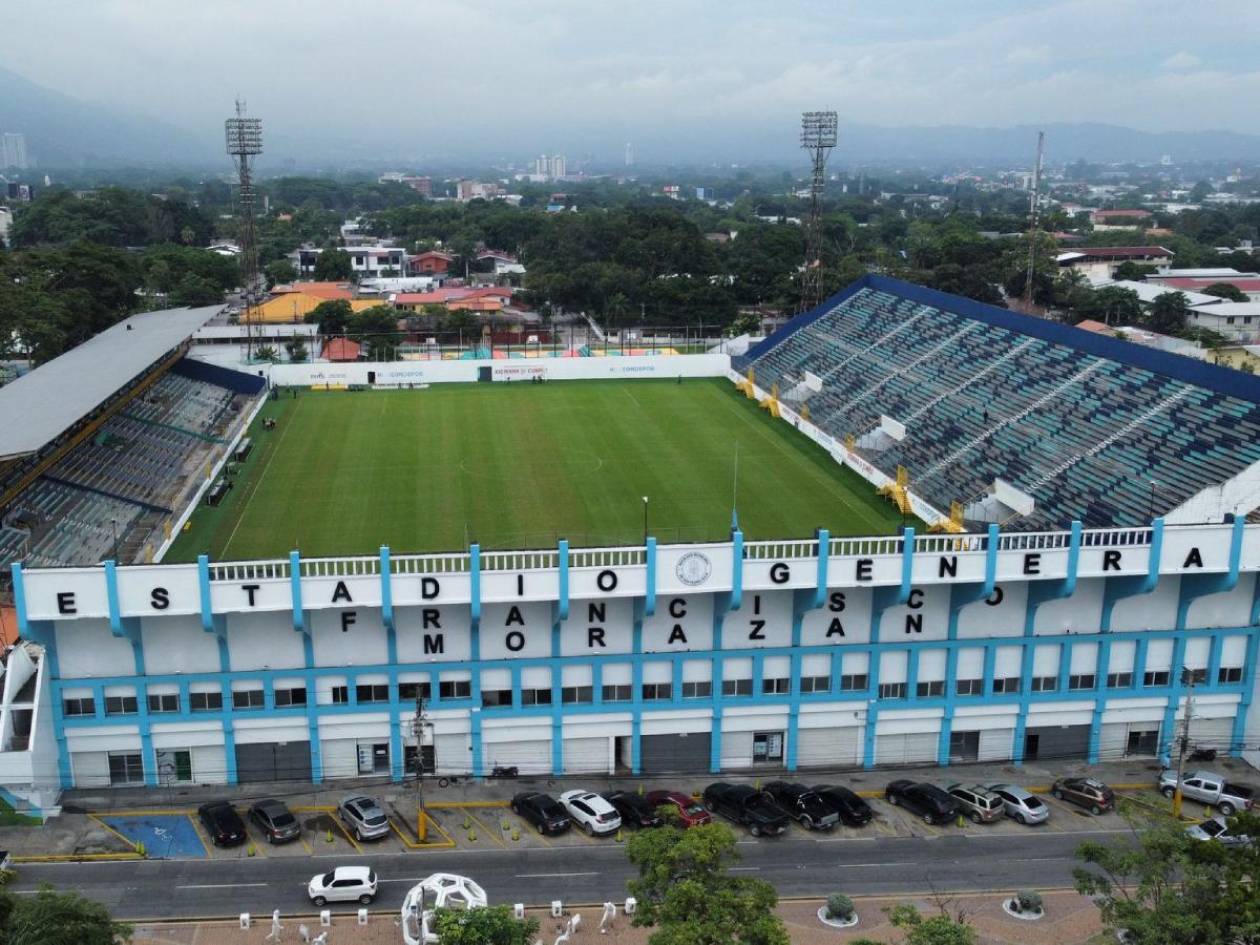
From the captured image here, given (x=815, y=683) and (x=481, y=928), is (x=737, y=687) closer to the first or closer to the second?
(x=815, y=683)

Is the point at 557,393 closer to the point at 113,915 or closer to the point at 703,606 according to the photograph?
the point at 703,606

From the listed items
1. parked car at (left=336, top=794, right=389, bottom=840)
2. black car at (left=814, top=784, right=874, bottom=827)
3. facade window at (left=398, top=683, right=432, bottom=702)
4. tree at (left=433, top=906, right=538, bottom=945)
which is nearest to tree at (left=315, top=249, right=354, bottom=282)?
facade window at (left=398, top=683, right=432, bottom=702)

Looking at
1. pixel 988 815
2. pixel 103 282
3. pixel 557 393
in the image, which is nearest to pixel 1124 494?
pixel 988 815

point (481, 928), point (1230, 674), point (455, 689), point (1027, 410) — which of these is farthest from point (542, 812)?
point (1027, 410)

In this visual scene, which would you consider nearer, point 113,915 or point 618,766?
point 113,915

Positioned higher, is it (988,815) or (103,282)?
(103,282)

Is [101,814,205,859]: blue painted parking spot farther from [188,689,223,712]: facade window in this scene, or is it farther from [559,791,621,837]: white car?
[559,791,621,837]: white car
